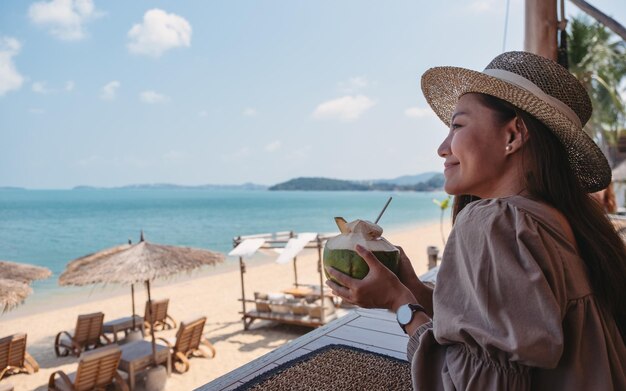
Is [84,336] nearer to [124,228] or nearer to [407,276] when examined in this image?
[407,276]

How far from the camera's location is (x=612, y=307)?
885mm

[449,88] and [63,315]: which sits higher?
[449,88]

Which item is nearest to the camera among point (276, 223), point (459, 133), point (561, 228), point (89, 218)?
point (561, 228)

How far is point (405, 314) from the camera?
3.34 feet

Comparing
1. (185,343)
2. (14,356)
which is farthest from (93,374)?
(14,356)

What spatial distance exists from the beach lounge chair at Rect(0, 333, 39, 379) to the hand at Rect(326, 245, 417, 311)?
315 inches

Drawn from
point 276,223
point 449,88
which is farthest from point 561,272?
point 276,223

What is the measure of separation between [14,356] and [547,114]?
8932mm

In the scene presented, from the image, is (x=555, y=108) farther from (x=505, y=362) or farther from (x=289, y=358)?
(x=289, y=358)

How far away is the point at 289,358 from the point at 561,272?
1.42 metres

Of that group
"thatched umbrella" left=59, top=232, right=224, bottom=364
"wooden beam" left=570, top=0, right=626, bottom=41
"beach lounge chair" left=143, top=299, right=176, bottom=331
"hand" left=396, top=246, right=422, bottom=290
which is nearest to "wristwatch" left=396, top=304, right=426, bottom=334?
"hand" left=396, top=246, right=422, bottom=290

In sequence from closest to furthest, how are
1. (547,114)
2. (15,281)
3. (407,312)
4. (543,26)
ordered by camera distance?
(547,114) → (407,312) → (543,26) → (15,281)

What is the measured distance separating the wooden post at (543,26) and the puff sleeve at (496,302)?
10.0 ft

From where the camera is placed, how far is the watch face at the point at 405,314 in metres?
Result: 1.01
